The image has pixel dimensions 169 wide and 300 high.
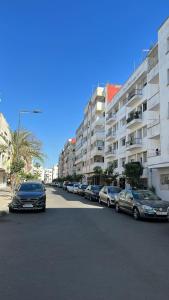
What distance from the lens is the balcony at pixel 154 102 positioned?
30320mm

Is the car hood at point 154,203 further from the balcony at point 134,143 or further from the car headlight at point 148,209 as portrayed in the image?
the balcony at point 134,143

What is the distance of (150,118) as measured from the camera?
33219mm

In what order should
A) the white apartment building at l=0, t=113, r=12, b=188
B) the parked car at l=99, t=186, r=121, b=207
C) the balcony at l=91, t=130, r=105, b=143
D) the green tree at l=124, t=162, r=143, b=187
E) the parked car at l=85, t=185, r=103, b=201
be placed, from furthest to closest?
the balcony at l=91, t=130, r=105, b=143, the white apartment building at l=0, t=113, r=12, b=188, the green tree at l=124, t=162, r=143, b=187, the parked car at l=85, t=185, r=103, b=201, the parked car at l=99, t=186, r=121, b=207

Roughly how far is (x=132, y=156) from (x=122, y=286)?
34280mm

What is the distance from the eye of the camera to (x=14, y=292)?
509 cm

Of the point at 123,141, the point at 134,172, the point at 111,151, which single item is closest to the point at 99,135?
the point at 111,151

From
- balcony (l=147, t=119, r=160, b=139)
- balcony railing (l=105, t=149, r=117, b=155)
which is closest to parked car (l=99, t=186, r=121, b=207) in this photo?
balcony (l=147, t=119, r=160, b=139)

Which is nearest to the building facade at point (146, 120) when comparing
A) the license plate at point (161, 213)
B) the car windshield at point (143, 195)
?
the car windshield at point (143, 195)

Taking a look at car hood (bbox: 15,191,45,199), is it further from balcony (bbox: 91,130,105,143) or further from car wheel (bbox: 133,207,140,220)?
balcony (bbox: 91,130,105,143)

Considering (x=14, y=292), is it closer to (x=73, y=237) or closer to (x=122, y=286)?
(x=122, y=286)

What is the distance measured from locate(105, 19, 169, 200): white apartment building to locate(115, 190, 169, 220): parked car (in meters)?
9.61

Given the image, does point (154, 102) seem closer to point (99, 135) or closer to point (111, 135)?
point (111, 135)

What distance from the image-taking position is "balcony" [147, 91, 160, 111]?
3032 centimetres

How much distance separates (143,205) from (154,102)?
55.9ft
